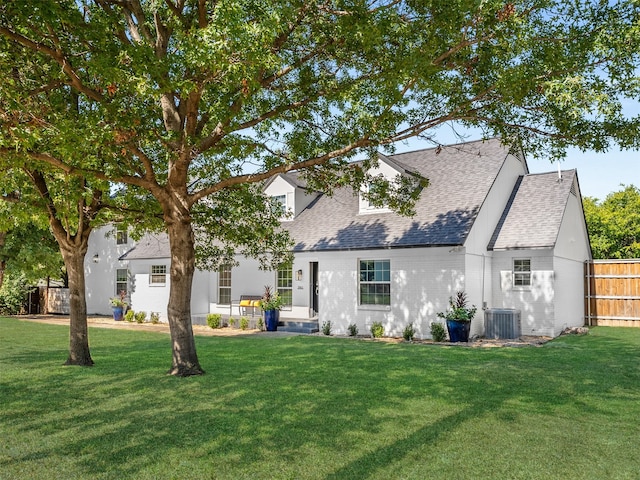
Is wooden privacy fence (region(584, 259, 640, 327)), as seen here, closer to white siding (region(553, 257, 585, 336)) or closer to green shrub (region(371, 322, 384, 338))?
white siding (region(553, 257, 585, 336))

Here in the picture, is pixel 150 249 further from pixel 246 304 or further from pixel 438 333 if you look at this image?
pixel 438 333

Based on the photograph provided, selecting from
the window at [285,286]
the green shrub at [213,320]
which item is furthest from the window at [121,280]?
the window at [285,286]

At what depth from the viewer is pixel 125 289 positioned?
28969mm

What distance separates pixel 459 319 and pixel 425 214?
4189mm

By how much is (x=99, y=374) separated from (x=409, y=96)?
831 centimetres

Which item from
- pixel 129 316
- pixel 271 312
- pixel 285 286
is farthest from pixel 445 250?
pixel 129 316

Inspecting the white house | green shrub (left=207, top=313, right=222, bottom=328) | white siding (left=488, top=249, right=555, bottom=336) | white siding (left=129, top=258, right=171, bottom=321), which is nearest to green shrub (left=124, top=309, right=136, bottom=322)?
white siding (left=129, top=258, right=171, bottom=321)

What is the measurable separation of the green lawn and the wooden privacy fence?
8.74 metres

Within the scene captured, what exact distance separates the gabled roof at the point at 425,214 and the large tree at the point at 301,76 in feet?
21.1

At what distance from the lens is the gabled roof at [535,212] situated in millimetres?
17766

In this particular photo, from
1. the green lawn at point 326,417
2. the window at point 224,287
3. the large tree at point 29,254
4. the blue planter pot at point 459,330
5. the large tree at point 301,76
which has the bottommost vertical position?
the green lawn at point 326,417

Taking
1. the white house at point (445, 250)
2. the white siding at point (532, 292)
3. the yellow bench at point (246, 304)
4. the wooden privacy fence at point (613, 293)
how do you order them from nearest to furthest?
the white house at point (445, 250)
the white siding at point (532, 292)
the wooden privacy fence at point (613, 293)
the yellow bench at point (246, 304)

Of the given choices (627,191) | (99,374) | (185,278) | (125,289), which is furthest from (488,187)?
(627,191)

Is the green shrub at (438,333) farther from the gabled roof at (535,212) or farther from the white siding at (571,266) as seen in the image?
the white siding at (571,266)
